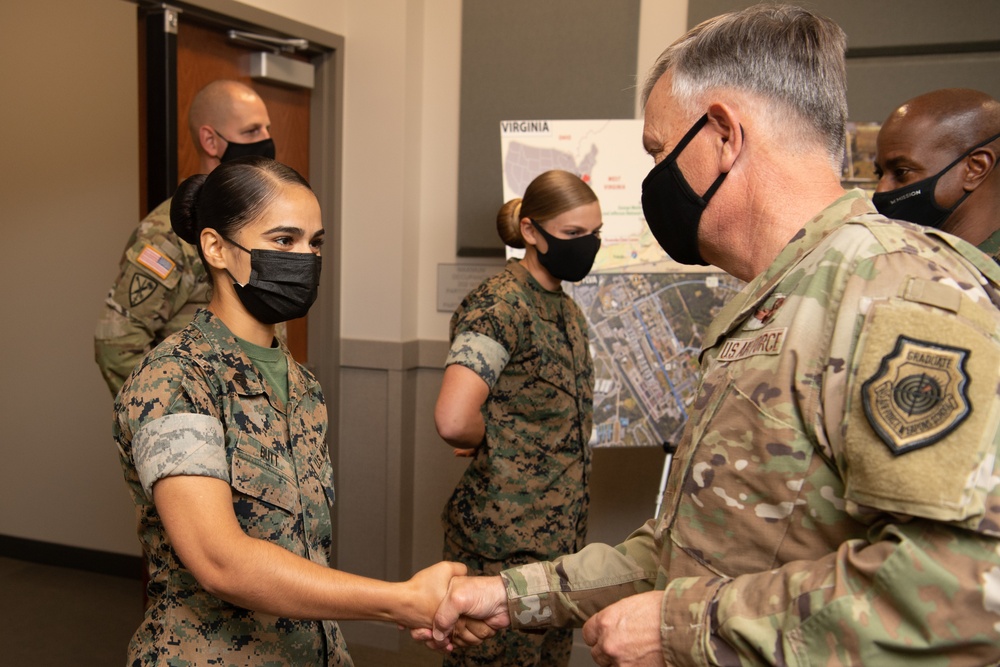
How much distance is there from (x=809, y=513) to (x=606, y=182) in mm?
2239

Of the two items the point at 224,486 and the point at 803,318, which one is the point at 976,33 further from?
the point at 224,486

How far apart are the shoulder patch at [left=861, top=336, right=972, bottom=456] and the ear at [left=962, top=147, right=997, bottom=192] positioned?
5.35ft

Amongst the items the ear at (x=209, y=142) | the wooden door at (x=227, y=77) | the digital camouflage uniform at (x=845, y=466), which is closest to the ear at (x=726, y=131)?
the digital camouflage uniform at (x=845, y=466)

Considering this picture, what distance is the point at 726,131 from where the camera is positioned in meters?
1.25

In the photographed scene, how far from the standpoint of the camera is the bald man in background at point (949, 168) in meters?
2.22

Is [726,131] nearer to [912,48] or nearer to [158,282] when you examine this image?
[158,282]

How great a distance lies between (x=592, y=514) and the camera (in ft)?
11.9

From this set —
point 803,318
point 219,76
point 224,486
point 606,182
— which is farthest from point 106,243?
point 803,318

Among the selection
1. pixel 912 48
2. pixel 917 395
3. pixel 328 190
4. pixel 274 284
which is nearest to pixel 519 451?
pixel 274 284

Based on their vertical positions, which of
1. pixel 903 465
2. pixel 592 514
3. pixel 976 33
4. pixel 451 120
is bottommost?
pixel 592 514

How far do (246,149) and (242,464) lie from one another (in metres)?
1.68

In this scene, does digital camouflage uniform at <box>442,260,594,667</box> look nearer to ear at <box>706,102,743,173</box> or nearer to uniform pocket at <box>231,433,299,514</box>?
uniform pocket at <box>231,433,299,514</box>

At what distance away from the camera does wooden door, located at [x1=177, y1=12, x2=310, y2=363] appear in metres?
3.05

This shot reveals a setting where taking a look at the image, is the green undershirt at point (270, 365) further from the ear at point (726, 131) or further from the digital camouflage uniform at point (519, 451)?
the ear at point (726, 131)
